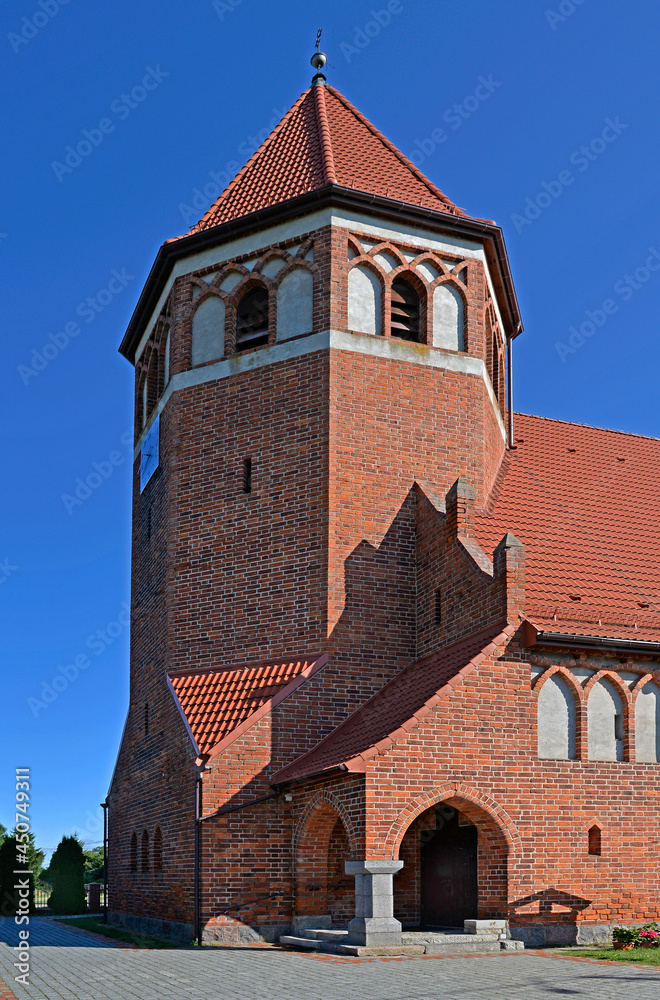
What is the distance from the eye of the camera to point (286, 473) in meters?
17.7

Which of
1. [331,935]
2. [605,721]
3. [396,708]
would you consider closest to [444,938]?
[331,935]

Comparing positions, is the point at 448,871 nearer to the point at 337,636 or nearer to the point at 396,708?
the point at 396,708

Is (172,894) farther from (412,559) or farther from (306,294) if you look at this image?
(306,294)

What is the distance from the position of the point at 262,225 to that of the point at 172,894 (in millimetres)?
11234

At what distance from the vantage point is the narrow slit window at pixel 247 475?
18.1 meters

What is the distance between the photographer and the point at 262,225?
18.8 m

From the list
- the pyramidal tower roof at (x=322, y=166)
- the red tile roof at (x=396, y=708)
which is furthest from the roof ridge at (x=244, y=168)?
the red tile roof at (x=396, y=708)

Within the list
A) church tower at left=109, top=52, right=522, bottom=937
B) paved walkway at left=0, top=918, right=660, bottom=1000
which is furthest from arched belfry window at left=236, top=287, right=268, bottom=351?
paved walkway at left=0, top=918, right=660, bottom=1000

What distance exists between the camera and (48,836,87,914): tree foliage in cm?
2823

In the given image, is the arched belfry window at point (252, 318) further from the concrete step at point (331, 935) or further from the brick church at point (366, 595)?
the concrete step at point (331, 935)

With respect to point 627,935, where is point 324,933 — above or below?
below

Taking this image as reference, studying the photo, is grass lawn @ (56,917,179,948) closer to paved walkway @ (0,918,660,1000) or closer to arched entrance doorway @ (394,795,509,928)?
paved walkway @ (0,918,660,1000)

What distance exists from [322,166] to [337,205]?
1400 millimetres

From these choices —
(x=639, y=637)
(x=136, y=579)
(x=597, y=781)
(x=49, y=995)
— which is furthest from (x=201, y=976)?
(x=136, y=579)
